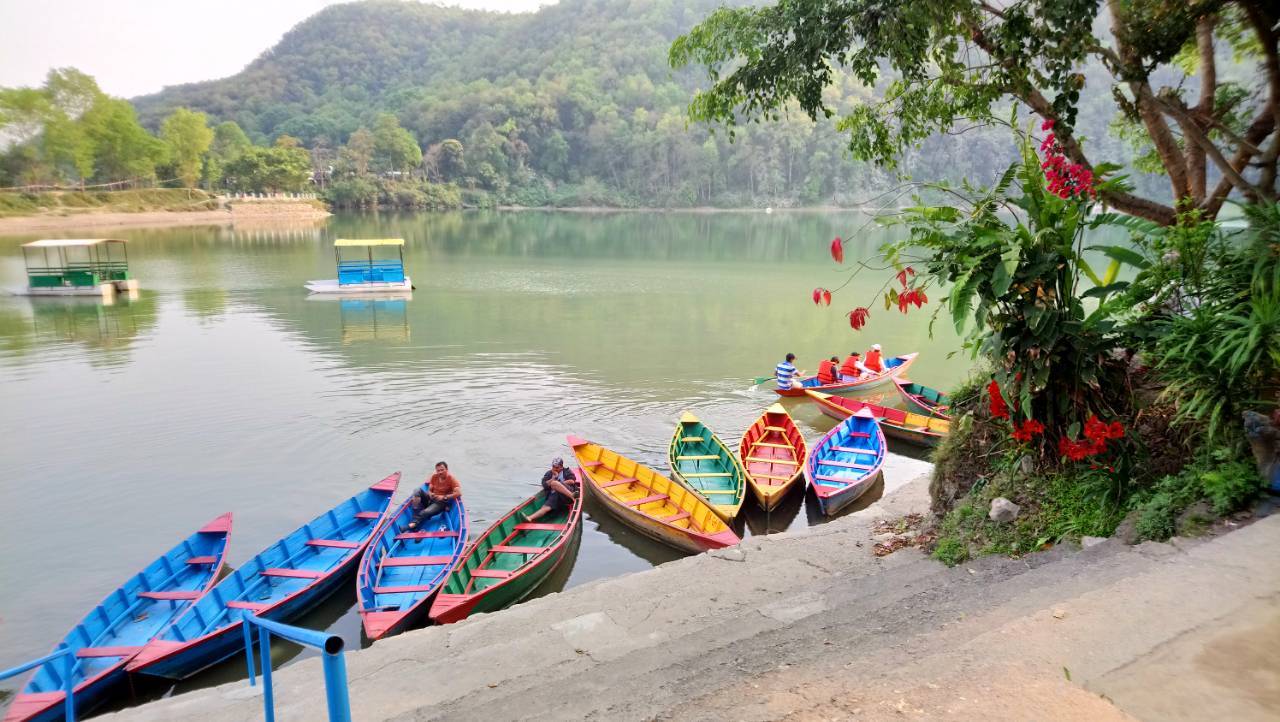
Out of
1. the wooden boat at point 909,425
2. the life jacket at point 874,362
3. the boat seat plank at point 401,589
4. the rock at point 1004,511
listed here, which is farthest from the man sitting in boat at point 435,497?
the life jacket at point 874,362

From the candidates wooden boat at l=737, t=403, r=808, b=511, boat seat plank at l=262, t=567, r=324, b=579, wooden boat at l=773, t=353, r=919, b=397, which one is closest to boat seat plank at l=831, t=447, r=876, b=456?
wooden boat at l=737, t=403, r=808, b=511

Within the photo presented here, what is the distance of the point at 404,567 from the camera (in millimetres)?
8945

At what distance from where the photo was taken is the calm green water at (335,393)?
10656 mm

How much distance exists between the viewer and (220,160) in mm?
81188

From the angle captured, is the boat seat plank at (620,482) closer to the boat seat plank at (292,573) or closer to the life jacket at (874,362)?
the boat seat plank at (292,573)

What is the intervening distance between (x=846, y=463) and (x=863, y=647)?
7.42m

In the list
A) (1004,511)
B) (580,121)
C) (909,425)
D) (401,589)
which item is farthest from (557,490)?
(580,121)

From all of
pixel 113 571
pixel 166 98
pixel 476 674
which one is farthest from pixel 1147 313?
pixel 166 98

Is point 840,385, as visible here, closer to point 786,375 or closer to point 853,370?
point 853,370

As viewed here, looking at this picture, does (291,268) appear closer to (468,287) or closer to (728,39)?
(468,287)

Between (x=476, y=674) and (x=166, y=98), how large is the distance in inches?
7352

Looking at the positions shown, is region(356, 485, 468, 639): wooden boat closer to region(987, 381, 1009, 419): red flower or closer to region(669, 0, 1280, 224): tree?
region(987, 381, 1009, 419): red flower

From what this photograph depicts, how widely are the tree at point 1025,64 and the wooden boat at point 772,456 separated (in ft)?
15.2

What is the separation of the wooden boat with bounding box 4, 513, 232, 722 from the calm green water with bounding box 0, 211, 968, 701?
77 centimetres
